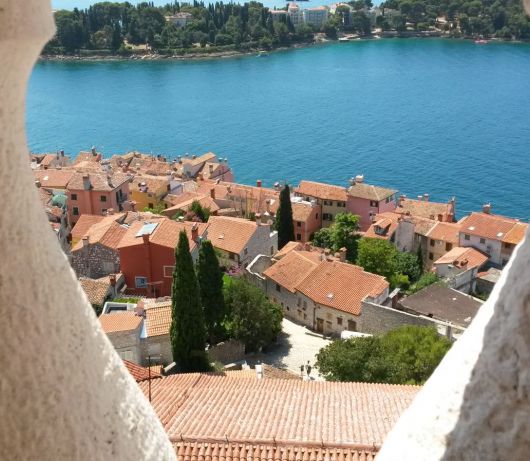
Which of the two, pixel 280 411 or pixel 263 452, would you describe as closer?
pixel 263 452

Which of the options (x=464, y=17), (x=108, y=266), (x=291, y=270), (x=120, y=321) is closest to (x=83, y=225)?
(x=108, y=266)

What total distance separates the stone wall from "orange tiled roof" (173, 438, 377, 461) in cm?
817

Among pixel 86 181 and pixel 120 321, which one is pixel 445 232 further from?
pixel 120 321

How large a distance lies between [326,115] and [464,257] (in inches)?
1142

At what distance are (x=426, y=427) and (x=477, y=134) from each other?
44505 millimetres

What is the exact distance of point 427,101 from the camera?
52625 mm

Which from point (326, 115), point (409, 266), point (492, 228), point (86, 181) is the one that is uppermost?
point (86, 181)

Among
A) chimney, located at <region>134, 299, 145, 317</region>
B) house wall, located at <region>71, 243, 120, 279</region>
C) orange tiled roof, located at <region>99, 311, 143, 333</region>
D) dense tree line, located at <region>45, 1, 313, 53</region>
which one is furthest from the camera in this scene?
dense tree line, located at <region>45, 1, 313, 53</region>

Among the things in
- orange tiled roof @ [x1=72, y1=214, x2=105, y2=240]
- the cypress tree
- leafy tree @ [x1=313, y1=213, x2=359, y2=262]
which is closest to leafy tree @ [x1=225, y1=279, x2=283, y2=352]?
orange tiled roof @ [x1=72, y1=214, x2=105, y2=240]

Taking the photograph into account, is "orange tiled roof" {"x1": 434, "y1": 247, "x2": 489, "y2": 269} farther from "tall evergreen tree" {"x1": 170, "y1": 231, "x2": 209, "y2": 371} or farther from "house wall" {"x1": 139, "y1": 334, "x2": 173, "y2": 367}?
"tall evergreen tree" {"x1": 170, "y1": 231, "x2": 209, "y2": 371}

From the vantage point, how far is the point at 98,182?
915 inches

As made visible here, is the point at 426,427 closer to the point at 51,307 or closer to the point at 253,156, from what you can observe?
the point at 51,307

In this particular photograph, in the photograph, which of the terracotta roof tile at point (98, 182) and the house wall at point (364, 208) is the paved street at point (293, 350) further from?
the house wall at point (364, 208)

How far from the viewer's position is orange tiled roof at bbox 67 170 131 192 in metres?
23.0
